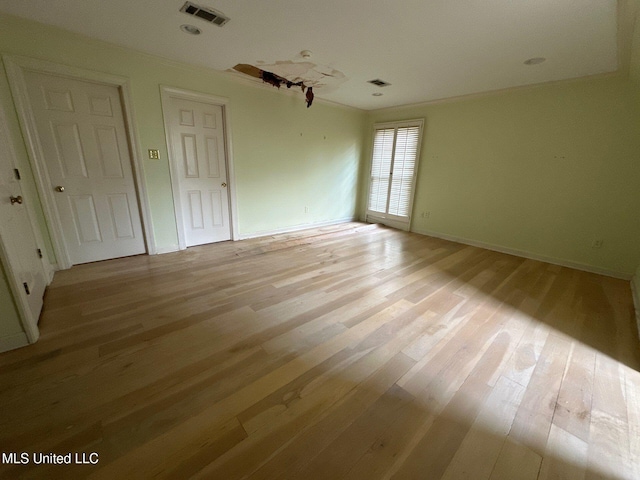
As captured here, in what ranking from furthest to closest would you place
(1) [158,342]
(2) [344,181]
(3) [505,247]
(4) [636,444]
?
1. (2) [344,181]
2. (3) [505,247]
3. (1) [158,342]
4. (4) [636,444]

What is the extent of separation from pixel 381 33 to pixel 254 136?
2394 millimetres

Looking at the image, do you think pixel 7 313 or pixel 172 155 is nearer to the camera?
pixel 7 313

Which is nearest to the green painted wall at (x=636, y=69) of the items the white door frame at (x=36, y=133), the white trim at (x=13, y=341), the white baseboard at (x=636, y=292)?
the white baseboard at (x=636, y=292)

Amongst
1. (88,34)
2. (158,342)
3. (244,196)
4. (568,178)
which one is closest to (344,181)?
(244,196)

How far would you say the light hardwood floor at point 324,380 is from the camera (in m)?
1.11

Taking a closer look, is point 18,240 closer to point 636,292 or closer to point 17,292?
point 17,292

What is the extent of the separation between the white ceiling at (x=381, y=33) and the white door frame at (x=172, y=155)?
38 cm

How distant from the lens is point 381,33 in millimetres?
2291

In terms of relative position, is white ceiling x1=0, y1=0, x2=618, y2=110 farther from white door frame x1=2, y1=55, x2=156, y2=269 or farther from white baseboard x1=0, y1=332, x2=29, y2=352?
white baseboard x1=0, y1=332, x2=29, y2=352

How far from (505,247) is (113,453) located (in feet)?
16.2

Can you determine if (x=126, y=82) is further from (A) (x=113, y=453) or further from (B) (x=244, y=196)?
(A) (x=113, y=453)

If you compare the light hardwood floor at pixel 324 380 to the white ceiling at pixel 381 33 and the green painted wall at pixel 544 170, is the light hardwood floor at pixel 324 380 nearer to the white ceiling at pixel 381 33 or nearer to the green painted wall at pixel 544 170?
the green painted wall at pixel 544 170

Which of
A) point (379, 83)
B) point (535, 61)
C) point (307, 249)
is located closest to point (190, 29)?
point (379, 83)

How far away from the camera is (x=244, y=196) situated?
4137mm
